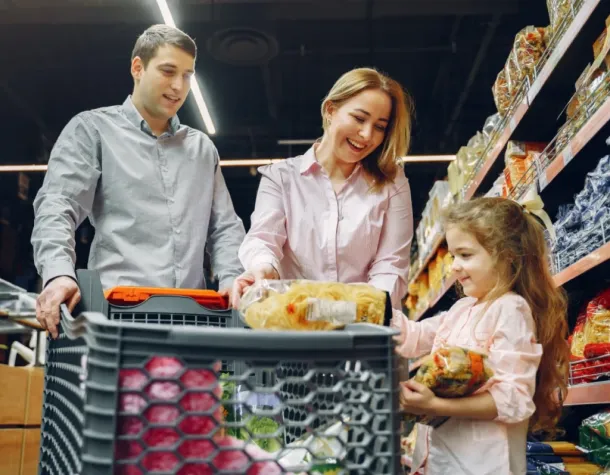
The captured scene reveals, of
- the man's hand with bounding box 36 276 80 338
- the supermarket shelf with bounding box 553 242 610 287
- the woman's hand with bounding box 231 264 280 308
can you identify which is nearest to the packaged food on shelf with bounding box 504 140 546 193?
the supermarket shelf with bounding box 553 242 610 287

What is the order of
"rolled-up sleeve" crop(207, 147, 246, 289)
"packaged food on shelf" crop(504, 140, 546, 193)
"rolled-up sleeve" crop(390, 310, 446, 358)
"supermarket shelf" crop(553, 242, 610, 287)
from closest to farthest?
"rolled-up sleeve" crop(390, 310, 446, 358), "rolled-up sleeve" crop(207, 147, 246, 289), "supermarket shelf" crop(553, 242, 610, 287), "packaged food on shelf" crop(504, 140, 546, 193)

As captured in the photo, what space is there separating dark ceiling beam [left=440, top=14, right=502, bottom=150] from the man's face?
189 inches

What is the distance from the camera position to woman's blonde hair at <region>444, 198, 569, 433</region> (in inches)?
62.0

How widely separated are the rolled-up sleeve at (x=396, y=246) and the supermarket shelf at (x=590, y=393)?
667 mm

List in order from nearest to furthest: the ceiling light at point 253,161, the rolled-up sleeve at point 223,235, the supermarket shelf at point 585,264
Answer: the rolled-up sleeve at point 223,235
the supermarket shelf at point 585,264
the ceiling light at point 253,161

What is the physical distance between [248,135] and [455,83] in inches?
115

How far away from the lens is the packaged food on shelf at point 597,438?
6.84ft

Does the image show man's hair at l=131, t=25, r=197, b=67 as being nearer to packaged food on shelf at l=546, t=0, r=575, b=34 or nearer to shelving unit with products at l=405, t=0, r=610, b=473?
shelving unit with products at l=405, t=0, r=610, b=473

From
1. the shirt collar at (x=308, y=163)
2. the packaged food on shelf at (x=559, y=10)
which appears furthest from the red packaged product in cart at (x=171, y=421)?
the packaged food on shelf at (x=559, y=10)

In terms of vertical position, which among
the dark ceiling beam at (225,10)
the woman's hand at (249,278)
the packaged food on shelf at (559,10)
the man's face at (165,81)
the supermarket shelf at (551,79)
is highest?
the dark ceiling beam at (225,10)

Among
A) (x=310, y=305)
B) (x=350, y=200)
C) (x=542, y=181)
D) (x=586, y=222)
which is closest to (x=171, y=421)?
(x=310, y=305)

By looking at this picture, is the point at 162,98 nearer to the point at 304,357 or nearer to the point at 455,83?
the point at 304,357

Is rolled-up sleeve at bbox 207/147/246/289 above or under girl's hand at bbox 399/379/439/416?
above

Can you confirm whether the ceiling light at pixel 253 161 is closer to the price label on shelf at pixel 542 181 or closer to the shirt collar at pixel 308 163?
the price label on shelf at pixel 542 181
